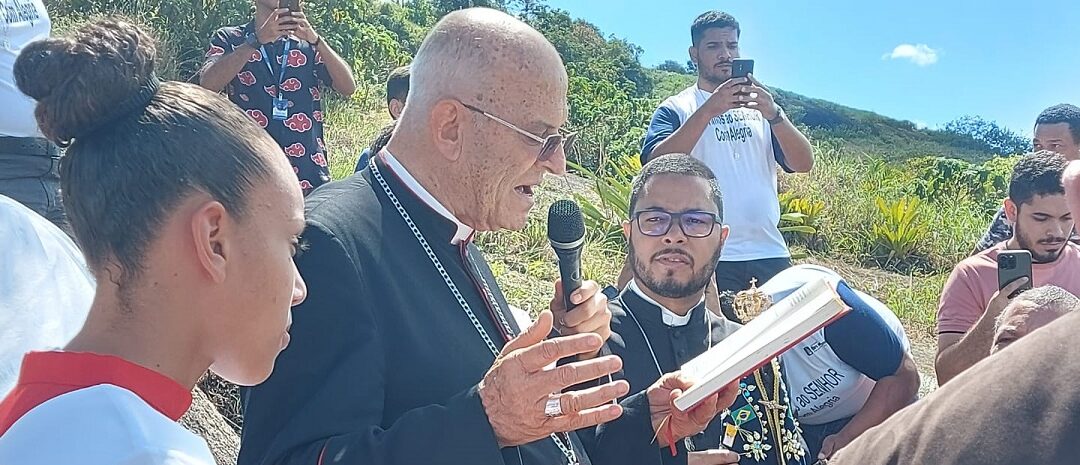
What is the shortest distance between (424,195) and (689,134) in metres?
2.93

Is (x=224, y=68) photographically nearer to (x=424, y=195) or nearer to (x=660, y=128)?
(x=660, y=128)

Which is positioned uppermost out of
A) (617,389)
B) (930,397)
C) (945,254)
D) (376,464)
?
(930,397)

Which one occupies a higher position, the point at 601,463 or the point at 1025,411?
the point at 1025,411

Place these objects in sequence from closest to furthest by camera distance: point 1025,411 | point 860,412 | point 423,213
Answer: point 1025,411 → point 423,213 → point 860,412

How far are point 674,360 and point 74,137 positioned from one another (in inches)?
90.7

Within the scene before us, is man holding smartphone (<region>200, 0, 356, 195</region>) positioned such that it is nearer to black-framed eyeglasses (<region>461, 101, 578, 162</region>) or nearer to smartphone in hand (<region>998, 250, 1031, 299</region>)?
black-framed eyeglasses (<region>461, 101, 578, 162</region>)

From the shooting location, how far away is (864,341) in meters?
3.77

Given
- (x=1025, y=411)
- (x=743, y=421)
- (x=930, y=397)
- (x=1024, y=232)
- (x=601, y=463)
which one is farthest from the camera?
(x=1024, y=232)

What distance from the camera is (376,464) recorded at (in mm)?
1868

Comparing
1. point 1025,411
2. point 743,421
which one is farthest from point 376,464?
point 743,421

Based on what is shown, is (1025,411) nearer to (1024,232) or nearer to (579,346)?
(579,346)

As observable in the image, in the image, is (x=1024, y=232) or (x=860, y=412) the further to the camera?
(x=1024, y=232)

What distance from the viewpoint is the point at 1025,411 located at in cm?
125

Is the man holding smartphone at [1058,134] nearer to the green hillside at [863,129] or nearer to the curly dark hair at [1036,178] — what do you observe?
the curly dark hair at [1036,178]
